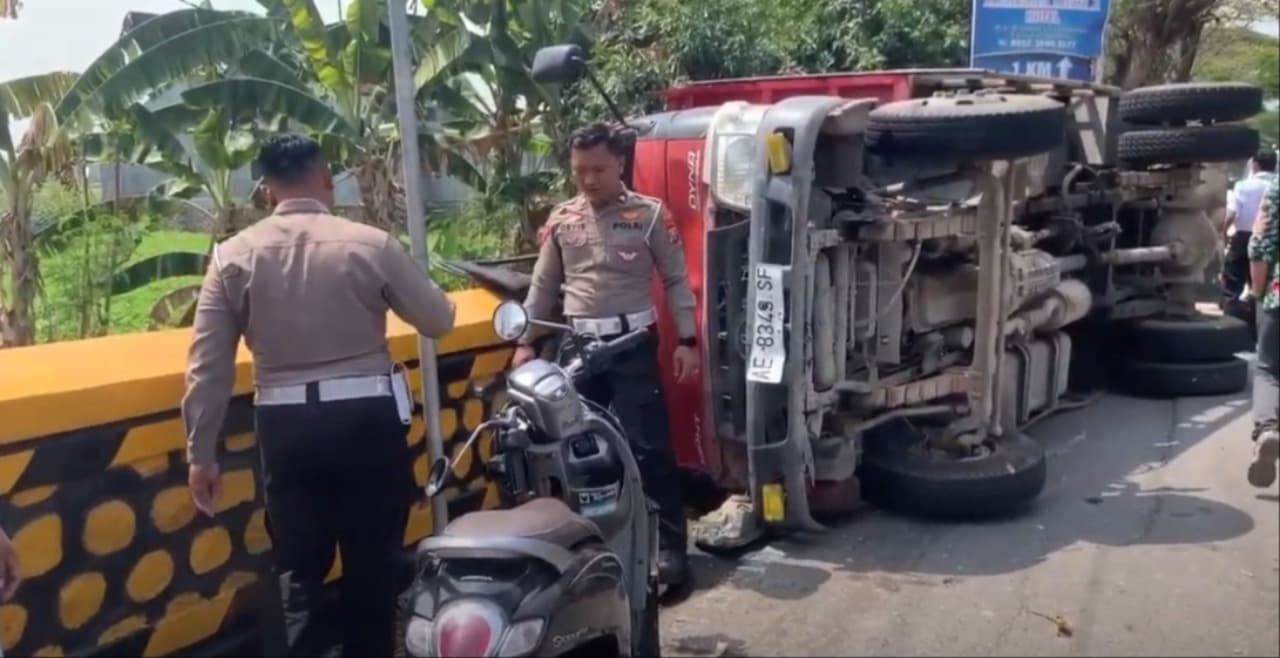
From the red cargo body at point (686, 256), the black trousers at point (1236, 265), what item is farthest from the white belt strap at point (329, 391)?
the black trousers at point (1236, 265)

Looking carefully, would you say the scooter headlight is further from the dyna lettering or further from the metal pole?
the dyna lettering

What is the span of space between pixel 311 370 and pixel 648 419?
1445 millimetres

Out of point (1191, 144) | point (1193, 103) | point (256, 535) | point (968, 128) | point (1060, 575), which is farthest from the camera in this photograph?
point (1191, 144)

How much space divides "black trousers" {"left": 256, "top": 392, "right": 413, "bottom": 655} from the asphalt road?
1018mm

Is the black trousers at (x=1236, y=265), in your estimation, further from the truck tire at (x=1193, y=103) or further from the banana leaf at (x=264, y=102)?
the banana leaf at (x=264, y=102)

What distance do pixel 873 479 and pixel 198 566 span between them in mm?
2673

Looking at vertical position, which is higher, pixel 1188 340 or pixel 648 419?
pixel 648 419

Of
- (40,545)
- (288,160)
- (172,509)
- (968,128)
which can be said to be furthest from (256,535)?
(968,128)

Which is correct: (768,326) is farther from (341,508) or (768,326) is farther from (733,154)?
(341,508)

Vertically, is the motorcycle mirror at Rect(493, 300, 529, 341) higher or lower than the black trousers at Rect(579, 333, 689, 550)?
higher

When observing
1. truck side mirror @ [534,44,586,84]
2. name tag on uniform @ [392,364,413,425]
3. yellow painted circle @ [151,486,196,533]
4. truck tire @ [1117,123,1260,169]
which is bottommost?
yellow painted circle @ [151,486,196,533]

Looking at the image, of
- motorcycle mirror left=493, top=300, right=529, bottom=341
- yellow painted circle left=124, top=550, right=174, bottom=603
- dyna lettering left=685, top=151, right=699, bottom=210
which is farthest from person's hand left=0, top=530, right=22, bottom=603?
dyna lettering left=685, top=151, right=699, bottom=210

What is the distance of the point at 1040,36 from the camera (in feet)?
31.8

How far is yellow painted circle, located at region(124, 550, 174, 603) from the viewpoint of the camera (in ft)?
11.6
